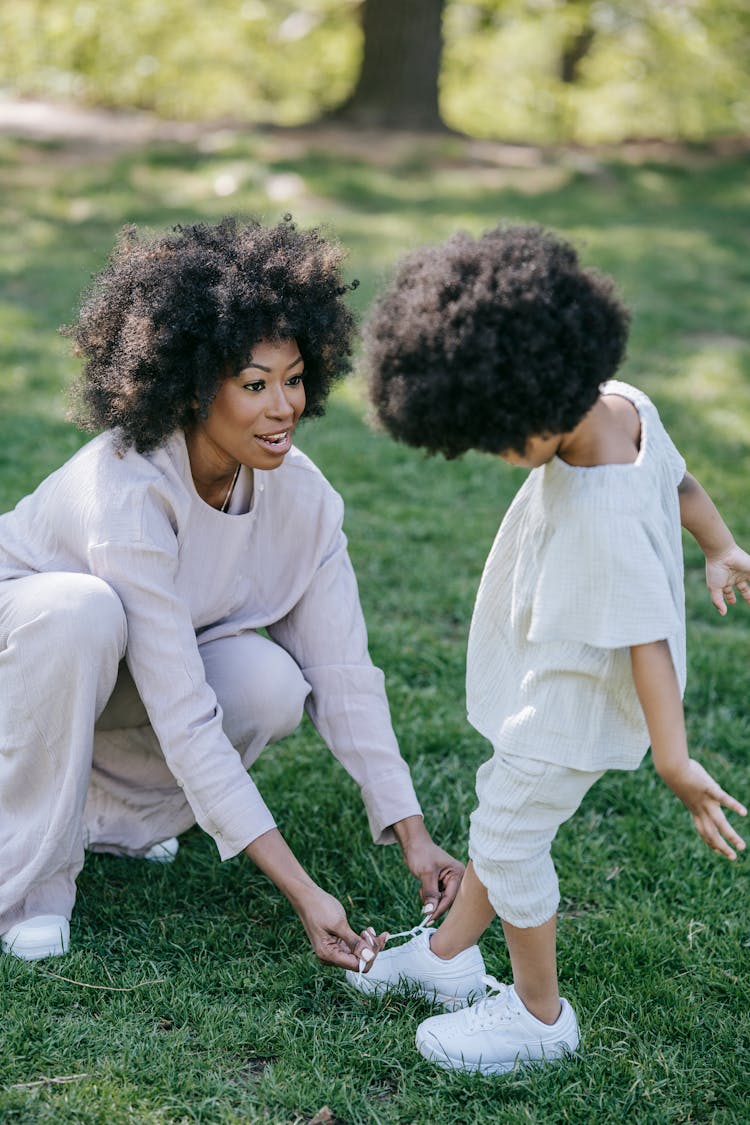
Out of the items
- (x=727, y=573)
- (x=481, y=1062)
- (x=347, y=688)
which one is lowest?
(x=481, y=1062)

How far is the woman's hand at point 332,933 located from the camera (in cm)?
215

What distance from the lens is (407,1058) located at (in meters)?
2.11

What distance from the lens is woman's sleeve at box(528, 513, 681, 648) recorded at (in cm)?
178

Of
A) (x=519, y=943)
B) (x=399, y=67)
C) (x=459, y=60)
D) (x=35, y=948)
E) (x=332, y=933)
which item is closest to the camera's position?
(x=519, y=943)

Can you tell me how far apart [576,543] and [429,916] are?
→ 2.83ft

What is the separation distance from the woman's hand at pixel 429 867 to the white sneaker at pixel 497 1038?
24cm

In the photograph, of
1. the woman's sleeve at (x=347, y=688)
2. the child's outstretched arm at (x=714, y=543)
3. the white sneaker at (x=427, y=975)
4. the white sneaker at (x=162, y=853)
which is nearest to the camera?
the child's outstretched arm at (x=714, y=543)

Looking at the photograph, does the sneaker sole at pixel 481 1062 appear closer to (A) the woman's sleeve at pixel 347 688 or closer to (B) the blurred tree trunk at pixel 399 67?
(A) the woman's sleeve at pixel 347 688

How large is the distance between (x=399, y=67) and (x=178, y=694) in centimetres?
950

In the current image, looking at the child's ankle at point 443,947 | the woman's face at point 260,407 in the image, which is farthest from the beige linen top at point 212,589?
the child's ankle at point 443,947

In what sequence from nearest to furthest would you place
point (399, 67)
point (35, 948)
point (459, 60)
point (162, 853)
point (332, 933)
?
point (332, 933), point (35, 948), point (162, 853), point (399, 67), point (459, 60)

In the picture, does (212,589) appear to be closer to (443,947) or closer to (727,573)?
(443,947)

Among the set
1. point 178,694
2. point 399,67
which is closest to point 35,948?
point 178,694

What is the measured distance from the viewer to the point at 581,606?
1839 millimetres
